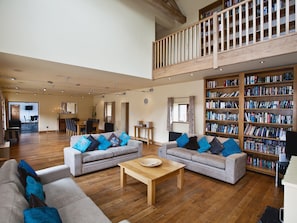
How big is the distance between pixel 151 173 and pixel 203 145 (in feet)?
6.40

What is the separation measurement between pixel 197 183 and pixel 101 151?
2305mm

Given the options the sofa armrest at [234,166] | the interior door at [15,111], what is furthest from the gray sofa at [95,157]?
the interior door at [15,111]

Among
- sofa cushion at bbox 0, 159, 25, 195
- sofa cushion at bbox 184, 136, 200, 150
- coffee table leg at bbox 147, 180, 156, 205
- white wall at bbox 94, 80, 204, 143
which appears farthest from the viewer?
white wall at bbox 94, 80, 204, 143

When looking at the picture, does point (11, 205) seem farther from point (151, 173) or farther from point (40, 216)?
point (151, 173)

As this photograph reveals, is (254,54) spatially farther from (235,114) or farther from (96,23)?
(96,23)

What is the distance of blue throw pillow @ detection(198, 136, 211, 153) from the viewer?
387cm

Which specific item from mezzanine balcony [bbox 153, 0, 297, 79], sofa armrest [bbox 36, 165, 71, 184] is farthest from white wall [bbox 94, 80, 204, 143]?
sofa armrest [bbox 36, 165, 71, 184]

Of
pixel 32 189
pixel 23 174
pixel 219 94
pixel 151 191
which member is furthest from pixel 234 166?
pixel 23 174

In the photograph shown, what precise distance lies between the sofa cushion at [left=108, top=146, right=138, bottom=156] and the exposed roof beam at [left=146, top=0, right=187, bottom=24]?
4357 mm

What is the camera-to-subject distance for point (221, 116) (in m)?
4.47

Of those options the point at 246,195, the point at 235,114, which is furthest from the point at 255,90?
the point at 246,195

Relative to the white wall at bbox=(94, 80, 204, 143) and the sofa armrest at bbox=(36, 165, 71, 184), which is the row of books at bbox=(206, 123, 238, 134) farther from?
the sofa armrest at bbox=(36, 165, 71, 184)

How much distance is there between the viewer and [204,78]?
4.77m

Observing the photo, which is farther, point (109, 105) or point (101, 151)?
point (109, 105)
